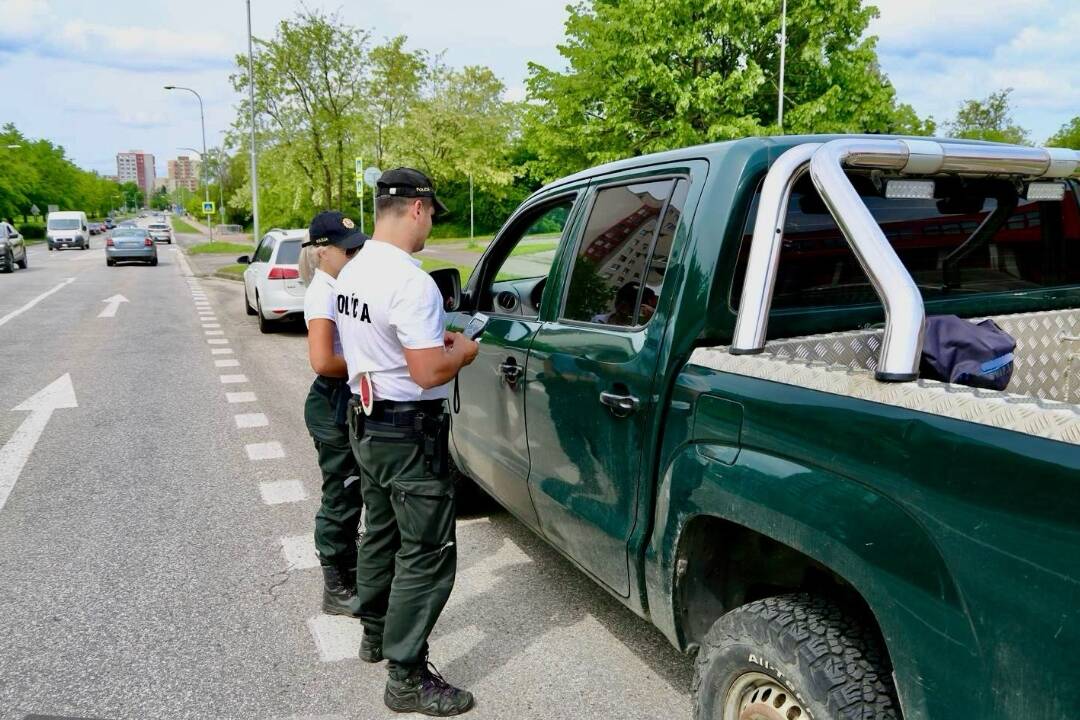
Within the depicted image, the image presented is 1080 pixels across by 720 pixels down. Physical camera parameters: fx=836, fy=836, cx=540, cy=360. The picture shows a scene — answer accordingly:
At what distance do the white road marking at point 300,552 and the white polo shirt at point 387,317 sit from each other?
1778 mm

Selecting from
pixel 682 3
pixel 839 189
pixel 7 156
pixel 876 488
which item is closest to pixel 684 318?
pixel 839 189

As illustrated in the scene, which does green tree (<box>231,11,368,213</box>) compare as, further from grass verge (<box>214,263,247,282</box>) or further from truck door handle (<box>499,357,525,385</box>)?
truck door handle (<box>499,357,525,385</box>)

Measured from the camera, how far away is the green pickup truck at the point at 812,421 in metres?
1.52

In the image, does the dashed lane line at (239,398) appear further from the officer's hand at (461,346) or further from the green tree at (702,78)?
the green tree at (702,78)

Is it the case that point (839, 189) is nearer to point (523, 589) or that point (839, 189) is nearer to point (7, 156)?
→ point (523, 589)

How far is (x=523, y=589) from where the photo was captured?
3.95 meters

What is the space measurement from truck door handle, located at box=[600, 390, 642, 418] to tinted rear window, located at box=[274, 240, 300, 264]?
10869 mm

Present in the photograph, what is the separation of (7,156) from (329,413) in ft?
234

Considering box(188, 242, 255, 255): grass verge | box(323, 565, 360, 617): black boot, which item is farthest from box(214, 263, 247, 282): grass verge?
box(323, 565, 360, 617): black boot

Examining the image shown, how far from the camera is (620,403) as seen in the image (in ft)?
8.54

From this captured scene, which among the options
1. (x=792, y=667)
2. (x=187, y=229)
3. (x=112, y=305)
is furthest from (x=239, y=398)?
(x=187, y=229)

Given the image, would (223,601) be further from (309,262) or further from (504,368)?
(504,368)

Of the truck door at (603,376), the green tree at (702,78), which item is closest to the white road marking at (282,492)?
the truck door at (603,376)

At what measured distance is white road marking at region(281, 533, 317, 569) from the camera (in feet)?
14.0
